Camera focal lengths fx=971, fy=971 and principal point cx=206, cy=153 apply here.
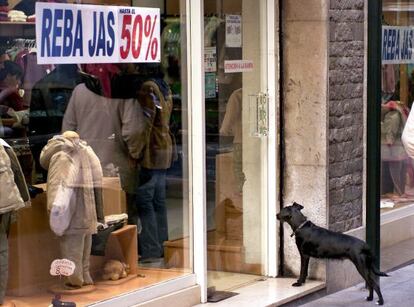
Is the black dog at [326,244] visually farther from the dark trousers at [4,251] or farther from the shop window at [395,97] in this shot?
the dark trousers at [4,251]

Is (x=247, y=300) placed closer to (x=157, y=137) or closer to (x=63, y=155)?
(x=157, y=137)

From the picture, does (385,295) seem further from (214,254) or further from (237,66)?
(237,66)

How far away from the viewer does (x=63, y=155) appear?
6309 millimetres

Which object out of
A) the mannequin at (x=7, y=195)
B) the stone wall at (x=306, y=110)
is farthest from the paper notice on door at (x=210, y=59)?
the mannequin at (x=7, y=195)

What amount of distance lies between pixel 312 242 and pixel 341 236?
23 cm

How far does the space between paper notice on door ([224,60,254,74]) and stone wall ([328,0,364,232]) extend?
0.67m

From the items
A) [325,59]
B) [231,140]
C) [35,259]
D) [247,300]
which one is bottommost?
[247,300]

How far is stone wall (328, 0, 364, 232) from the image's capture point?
26.3 feet

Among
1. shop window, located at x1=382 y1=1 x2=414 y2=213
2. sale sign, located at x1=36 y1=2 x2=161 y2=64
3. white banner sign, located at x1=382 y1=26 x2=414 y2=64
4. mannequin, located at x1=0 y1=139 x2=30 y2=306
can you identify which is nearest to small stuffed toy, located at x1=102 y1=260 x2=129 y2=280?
mannequin, located at x1=0 y1=139 x2=30 y2=306

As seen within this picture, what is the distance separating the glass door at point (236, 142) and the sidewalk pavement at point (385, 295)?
2.07 feet

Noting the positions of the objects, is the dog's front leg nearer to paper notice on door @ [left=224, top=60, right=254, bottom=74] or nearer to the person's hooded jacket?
paper notice on door @ [left=224, top=60, right=254, bottom=74]

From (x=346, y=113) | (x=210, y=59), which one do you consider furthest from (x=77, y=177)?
(x=346, y=113)

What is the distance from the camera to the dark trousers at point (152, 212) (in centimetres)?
705

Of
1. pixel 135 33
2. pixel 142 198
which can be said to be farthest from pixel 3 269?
pixel 135 33
